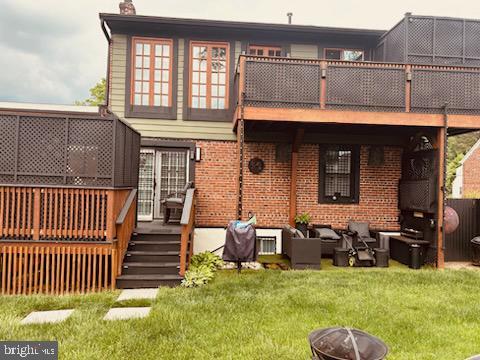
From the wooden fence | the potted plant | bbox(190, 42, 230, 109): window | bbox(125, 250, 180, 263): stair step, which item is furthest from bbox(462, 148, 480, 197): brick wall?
the wooden fence

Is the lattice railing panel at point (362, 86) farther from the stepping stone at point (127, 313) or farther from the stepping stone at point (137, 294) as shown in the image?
the stepping stone at point (127, 313)

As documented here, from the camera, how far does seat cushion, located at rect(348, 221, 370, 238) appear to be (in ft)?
32.3

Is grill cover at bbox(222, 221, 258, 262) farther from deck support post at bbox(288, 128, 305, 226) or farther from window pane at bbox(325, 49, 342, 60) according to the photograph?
window pane at bbox(325, 49, 342, 60)

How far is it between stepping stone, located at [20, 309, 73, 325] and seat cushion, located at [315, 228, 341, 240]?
6353 mm

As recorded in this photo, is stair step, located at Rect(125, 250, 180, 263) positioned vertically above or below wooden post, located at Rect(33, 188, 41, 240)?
below

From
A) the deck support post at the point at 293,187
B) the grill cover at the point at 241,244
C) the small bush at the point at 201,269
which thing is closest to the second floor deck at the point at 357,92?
the deck support post at the point at 293,187

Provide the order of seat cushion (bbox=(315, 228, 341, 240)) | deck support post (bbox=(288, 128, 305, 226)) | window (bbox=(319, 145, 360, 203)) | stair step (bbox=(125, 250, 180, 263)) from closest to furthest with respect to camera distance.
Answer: stair step (bbox=(125, 250, 180, 263)) → seat cushion (bbox=(315, 228, 341, 240)) → deck support post (bbox=(288, 128, 305, 226)) → window (bbox=(319, 145, 360, 203))

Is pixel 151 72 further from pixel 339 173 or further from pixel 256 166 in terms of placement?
pixel 339 173

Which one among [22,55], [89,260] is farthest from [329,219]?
[22,55]

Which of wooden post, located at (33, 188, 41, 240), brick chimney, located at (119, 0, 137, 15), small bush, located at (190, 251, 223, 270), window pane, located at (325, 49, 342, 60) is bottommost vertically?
small bush, located at (190, 251, 223, 270)

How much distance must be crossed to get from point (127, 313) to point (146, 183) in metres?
5.55

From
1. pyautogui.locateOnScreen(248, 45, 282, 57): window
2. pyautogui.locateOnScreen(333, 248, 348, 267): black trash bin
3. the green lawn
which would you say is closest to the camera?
the green lawn

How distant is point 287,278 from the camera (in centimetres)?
716

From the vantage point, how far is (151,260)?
7.23 metres
